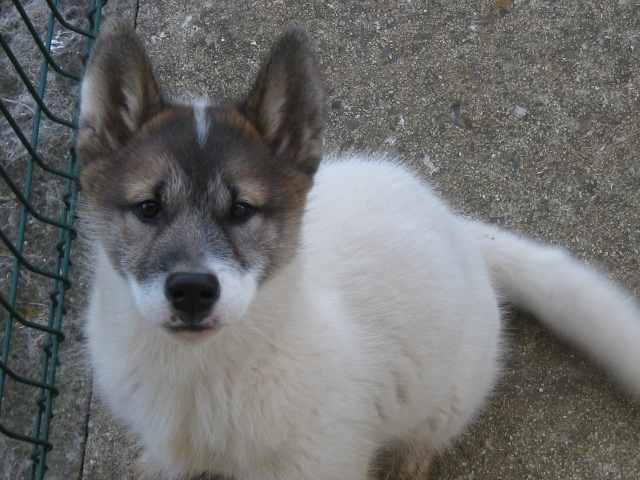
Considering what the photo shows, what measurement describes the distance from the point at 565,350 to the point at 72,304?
2439 mm

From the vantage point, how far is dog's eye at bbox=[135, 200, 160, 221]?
2.23 meters

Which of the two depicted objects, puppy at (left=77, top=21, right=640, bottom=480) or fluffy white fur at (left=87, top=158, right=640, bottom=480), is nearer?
puppy at (left=77, top=21, right=640, bottom=480)

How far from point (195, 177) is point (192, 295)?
39 cm

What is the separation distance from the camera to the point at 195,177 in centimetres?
221

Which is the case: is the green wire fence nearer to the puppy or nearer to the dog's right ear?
the puppy

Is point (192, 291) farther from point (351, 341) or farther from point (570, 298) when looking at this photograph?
point (570, 298)

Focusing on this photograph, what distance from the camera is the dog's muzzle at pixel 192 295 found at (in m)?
2.03

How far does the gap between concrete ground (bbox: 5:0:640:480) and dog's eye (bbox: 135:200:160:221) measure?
1.50 meters

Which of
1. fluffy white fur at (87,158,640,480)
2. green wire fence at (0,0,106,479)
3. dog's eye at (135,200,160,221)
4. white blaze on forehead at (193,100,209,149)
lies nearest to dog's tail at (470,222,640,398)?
fluffy white fur at (87,158,640,480)

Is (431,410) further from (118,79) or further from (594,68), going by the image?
(594,68)

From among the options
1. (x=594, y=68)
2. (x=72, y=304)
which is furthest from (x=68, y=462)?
(x=594, y=68)

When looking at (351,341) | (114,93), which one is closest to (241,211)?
(114,93)

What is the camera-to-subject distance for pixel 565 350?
3508 millimetres

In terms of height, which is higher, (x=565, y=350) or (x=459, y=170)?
(x=459, y=170)
